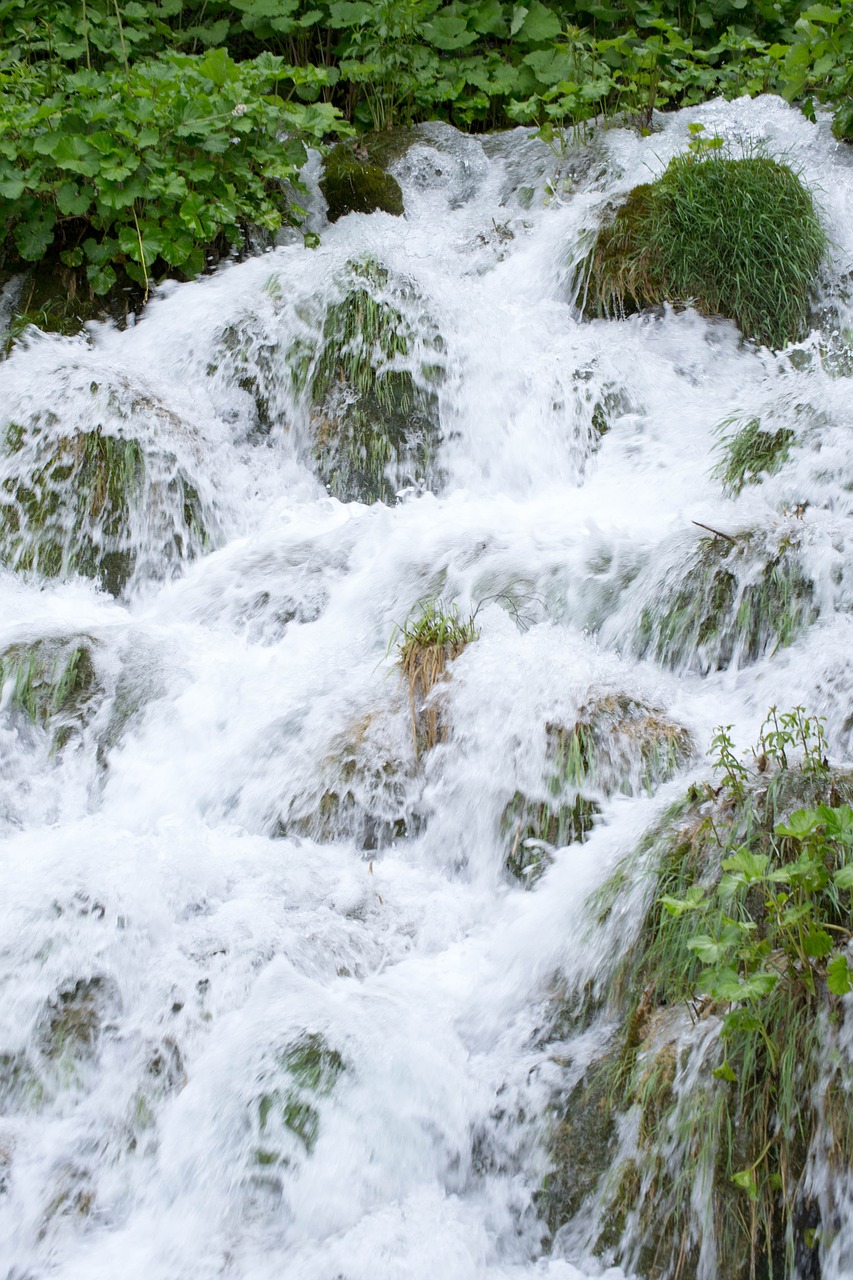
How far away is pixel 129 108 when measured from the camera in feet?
18.5

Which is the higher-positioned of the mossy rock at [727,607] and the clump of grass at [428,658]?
the mossy rock at [727,607]

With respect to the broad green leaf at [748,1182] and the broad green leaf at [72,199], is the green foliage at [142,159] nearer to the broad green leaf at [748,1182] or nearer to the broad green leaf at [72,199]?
the broad green leaf at [72,199]

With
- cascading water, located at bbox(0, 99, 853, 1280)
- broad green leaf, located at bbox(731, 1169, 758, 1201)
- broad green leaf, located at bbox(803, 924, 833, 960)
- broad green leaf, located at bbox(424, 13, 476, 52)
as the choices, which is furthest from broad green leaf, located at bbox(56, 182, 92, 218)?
broad green leaf, located at bbox(731, 1169, 758, 1201)

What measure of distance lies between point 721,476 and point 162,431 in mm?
2482

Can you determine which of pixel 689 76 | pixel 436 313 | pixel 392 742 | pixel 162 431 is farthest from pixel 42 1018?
pixel 689 76

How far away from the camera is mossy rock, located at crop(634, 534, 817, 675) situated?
11.6ft

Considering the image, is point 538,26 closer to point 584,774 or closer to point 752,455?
point 752,455

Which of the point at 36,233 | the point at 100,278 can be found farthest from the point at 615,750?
the point at 36,233

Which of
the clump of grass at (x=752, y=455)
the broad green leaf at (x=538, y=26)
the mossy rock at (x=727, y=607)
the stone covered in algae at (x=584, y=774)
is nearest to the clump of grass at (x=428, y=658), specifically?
the stone covered in algae at (x=584, y=774)

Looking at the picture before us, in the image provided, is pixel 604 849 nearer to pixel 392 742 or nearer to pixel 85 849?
pixel 392 742

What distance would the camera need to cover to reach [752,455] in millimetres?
4363

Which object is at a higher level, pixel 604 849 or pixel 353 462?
pixel 353 462

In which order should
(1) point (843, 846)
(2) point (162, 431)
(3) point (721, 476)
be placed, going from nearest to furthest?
(1) point (843, 846), (3) point (721, 476), (2) point (162, 431)

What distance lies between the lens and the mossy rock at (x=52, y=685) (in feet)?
12.4
